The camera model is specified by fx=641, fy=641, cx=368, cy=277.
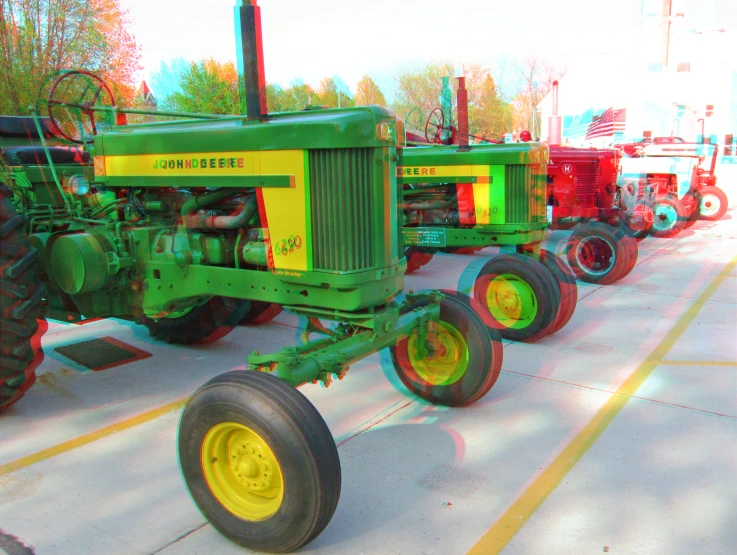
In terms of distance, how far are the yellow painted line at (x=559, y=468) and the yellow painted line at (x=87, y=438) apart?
6.60 ft

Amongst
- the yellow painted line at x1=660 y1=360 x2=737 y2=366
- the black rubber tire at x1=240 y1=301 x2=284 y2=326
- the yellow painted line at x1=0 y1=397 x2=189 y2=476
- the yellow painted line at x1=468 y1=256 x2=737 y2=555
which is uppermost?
the black rubber tire at x1=240 y1=301 x2=284 y2=326

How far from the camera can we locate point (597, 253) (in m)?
7.38

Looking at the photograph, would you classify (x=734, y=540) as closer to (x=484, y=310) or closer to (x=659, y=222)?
(x=484, y=310)

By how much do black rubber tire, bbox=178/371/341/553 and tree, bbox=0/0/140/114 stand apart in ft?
61.5

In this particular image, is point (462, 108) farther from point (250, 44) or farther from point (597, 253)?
point (597, 253)

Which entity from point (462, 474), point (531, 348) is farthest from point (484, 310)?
point (462, 474)

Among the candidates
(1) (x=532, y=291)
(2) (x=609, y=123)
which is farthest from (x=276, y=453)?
(2) (x=609, y=123)

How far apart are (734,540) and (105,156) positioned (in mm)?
3529

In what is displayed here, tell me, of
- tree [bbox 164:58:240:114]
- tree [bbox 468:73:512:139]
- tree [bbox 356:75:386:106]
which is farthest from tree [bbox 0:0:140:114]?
tree [bbox 356:75:386:106]

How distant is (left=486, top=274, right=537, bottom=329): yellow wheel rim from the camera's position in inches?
198

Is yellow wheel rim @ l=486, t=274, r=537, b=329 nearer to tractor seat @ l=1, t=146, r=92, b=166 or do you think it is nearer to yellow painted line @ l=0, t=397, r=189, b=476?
yellow painted line @ l=0, t=397, r=189, b=476

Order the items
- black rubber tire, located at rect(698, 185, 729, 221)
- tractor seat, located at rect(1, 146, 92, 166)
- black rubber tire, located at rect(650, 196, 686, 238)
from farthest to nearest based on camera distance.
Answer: black rubber tire, located at rect(698, 185, 729, 221) < black rubber tire, located at rect(650, 196, 686, 238) < tractor seat, located at rect(1, 146, 92, 166)

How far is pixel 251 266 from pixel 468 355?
127cm

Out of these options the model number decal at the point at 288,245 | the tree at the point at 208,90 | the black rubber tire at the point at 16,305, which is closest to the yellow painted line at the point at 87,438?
the black rubber tire at the point at 16,305
